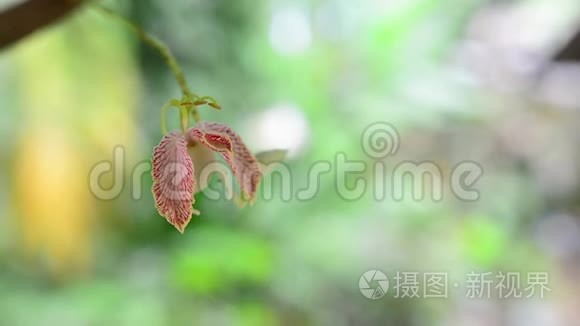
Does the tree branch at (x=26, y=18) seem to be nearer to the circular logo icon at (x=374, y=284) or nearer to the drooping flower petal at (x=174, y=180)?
Answer: the drooping flower petal at (x=174, y=180)

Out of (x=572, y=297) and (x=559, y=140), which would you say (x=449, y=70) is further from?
(x=572, y=297)

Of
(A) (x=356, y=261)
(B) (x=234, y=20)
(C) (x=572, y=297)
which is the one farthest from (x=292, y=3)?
(C) (x=572, y=297)

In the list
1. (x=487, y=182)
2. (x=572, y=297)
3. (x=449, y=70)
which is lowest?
(x=572, y=297)

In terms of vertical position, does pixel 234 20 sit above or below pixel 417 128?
above

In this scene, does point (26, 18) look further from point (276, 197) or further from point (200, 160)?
point (276, 197)

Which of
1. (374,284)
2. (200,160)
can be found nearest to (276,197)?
(374,284)

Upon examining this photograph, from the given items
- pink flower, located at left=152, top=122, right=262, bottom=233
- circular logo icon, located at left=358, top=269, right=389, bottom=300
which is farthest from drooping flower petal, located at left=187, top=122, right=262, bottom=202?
circular logo icon, located at left=358, top=269, right=389, bottom=300
